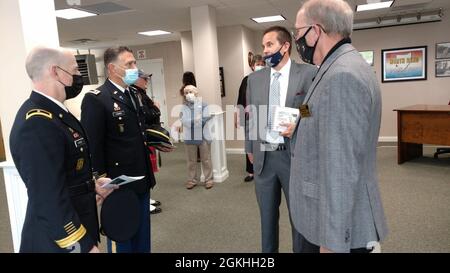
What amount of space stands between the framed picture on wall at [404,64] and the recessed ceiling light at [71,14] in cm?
602

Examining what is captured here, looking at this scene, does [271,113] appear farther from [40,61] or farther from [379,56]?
[379,56]

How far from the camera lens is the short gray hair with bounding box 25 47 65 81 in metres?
1.44

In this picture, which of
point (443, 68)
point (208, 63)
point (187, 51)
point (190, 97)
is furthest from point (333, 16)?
point (443, 68)

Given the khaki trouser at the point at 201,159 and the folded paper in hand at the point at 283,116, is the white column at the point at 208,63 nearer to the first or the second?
the khaki trouser at the point at 201,159

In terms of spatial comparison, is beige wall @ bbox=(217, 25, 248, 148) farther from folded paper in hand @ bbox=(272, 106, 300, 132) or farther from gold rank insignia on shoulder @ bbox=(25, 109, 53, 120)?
gold rank insignia on shoulder @ bbox=(25, 109, 53, 120)

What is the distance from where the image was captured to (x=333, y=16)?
125 centimetres

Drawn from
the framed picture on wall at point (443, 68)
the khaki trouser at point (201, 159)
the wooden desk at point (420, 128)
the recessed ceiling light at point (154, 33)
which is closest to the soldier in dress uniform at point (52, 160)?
the khaki trouser at point (201, 159)

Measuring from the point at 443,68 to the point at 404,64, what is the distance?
2.44 feet

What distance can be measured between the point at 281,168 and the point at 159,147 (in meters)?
0.94

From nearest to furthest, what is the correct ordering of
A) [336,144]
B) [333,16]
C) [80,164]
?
[336,144] < [333,16] < [80,164]

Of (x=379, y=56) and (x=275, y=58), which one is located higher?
(x=379, y=56)

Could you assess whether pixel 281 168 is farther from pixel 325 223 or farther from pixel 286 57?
pixel 325 223

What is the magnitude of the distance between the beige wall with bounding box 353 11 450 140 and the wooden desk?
2.12m

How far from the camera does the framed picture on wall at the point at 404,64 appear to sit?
7402 millimetres
